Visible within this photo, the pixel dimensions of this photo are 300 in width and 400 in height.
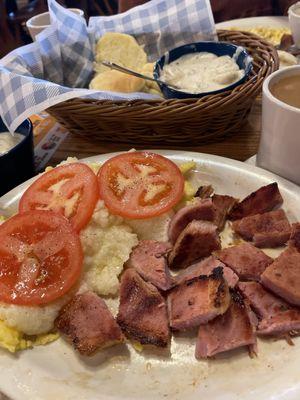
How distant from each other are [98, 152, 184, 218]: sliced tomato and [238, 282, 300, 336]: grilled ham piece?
433 millimetres

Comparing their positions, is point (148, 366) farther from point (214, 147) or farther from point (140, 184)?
point (214, 147)

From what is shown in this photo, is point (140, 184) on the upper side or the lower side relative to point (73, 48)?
lower

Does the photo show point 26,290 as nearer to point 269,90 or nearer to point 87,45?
point 269,90

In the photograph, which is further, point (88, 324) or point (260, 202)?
point (260, 202)

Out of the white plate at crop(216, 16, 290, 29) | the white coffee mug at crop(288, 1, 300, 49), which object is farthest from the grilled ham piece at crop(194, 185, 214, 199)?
the white plate at crop(216, 16, 290, 29)

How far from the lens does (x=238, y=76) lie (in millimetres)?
2289

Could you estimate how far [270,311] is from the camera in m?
1.35

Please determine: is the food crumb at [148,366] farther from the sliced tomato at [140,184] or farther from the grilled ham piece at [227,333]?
the sliced tomato at [140,184]

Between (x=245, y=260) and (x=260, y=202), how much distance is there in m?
0.29

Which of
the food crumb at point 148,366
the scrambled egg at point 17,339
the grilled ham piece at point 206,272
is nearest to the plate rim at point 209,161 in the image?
the grilled ham piece at point 206,272

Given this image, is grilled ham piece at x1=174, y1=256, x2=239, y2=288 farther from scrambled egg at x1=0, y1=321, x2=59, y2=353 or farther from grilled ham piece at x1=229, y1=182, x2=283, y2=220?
scrambled egg at x1=0, y1=321, x2=59, y2=353

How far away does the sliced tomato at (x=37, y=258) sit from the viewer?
1.36 m

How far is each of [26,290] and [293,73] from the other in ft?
4.43

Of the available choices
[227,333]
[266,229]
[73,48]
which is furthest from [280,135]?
[73,48]
